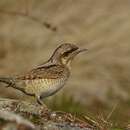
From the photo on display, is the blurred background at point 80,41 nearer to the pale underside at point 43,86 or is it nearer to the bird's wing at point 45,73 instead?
the bird's wing at point 45,73

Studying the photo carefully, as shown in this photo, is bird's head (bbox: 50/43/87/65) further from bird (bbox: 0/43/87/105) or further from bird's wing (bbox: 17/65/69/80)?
bird's wing (bbox: 17/65/69/80)

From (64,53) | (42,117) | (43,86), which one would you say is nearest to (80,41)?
(64,53)

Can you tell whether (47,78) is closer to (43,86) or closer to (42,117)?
(43,86)

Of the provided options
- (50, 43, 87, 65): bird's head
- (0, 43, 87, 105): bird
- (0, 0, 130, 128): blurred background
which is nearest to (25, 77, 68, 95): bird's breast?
(0, 43, 87, 105): bird

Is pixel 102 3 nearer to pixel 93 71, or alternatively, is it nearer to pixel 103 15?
pixel 103 15

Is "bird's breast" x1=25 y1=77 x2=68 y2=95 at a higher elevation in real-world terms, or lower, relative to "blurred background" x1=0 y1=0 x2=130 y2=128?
lower

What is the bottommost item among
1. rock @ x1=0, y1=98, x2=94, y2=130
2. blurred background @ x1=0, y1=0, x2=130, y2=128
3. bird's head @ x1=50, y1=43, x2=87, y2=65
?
rock @ x1=0, y1=98, x2=94, y2=130
